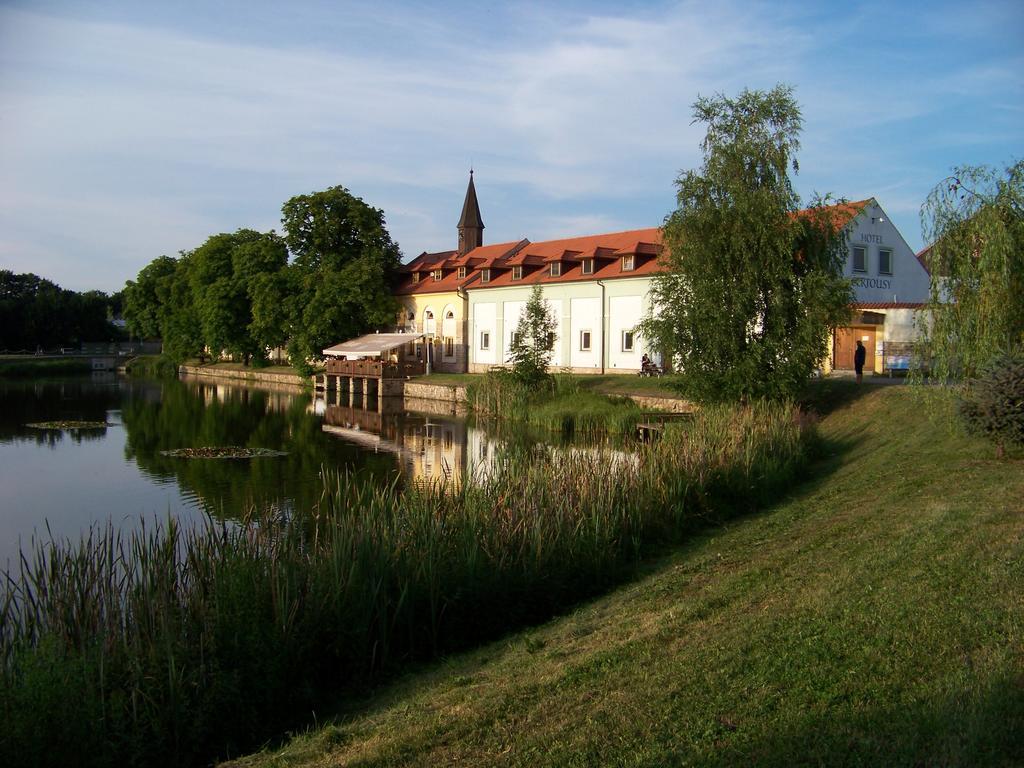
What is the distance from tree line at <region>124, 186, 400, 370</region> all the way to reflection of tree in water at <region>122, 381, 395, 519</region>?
6.87 meters

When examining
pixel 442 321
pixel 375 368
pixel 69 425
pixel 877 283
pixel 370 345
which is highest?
pixel 877 283

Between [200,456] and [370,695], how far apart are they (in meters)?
15.7

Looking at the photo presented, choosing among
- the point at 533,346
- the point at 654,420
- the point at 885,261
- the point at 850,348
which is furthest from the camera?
the point at 885,261

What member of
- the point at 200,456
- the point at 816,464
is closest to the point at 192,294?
the point at 200,456

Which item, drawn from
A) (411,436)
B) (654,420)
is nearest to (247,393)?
(411,436)

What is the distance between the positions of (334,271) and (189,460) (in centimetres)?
2784

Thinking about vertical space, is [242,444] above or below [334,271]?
below

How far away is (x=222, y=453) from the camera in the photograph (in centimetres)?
2141

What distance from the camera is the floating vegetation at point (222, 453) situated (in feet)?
68.6

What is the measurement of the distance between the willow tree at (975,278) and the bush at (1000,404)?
923mm

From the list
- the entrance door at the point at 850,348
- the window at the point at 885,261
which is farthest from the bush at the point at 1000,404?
the window at the point at 885,261

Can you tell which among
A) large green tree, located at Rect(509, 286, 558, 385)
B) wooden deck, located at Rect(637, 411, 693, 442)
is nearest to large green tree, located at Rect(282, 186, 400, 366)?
large green tree, located at Rect(509, 286, 558, 385)

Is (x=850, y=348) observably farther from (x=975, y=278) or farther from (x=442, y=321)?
(x=442, y=321)

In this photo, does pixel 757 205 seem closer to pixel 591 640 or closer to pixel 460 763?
pixel 591 640
